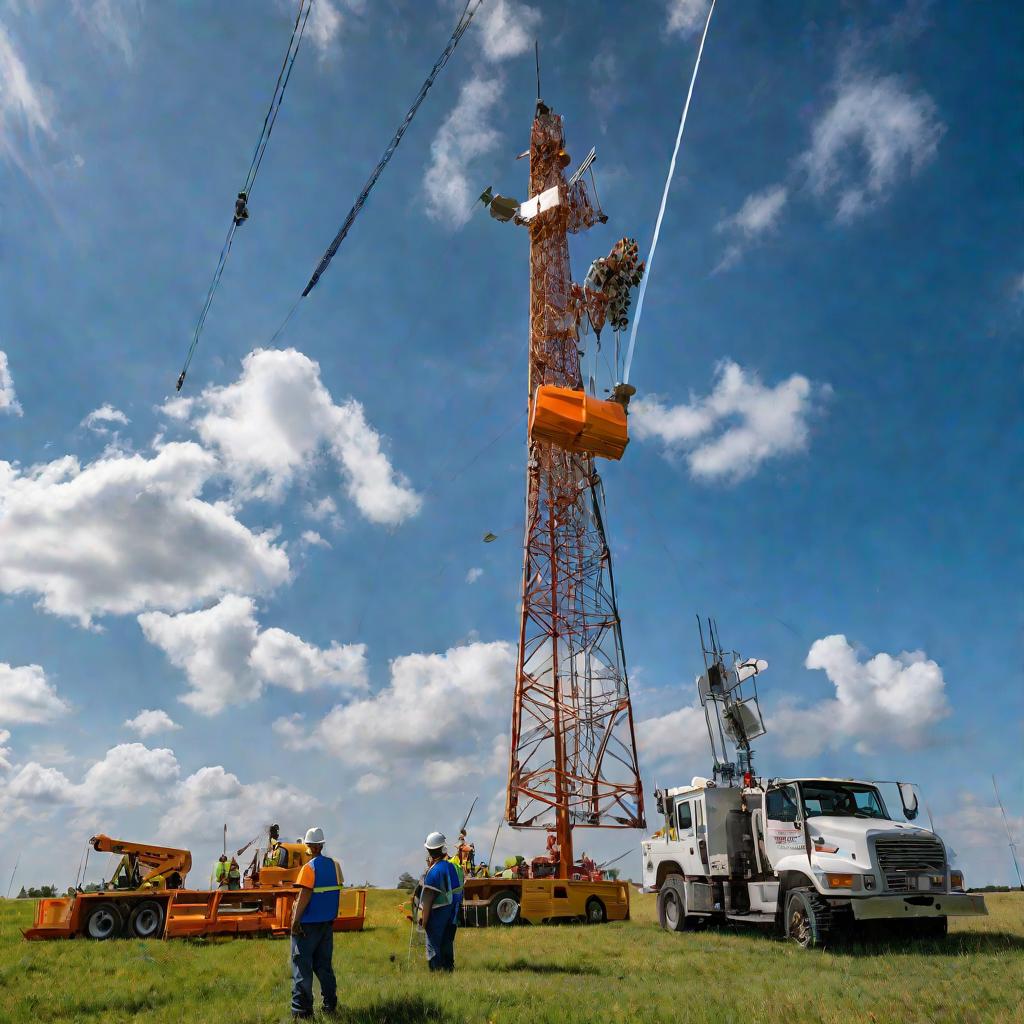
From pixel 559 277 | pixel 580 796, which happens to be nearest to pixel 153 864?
pixel 580 796

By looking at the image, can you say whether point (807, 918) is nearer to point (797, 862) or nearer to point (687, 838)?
point (797, 862)

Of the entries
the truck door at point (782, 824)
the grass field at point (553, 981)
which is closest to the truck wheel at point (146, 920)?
the grass field at point (553, 981)

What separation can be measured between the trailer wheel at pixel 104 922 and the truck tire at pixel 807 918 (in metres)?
14.1

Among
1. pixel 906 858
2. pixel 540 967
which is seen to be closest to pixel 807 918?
pixel 906 858

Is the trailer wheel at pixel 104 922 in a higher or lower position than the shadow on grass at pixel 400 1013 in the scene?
A: higher

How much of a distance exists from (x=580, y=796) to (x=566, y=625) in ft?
20.2

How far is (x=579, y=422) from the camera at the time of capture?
2525 centimetres

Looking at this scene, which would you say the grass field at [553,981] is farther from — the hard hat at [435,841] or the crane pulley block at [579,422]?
the crane pulley block at [579,422]

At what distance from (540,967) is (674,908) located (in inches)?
278

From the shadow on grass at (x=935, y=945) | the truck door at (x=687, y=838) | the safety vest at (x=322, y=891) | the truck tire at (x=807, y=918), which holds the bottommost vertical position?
the shadow on grass at (x=935, y=945)

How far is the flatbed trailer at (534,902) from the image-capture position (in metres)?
19.8

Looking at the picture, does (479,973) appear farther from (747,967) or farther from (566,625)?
(566,625)

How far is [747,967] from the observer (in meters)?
10.9

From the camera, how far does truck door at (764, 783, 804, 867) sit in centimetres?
1418
